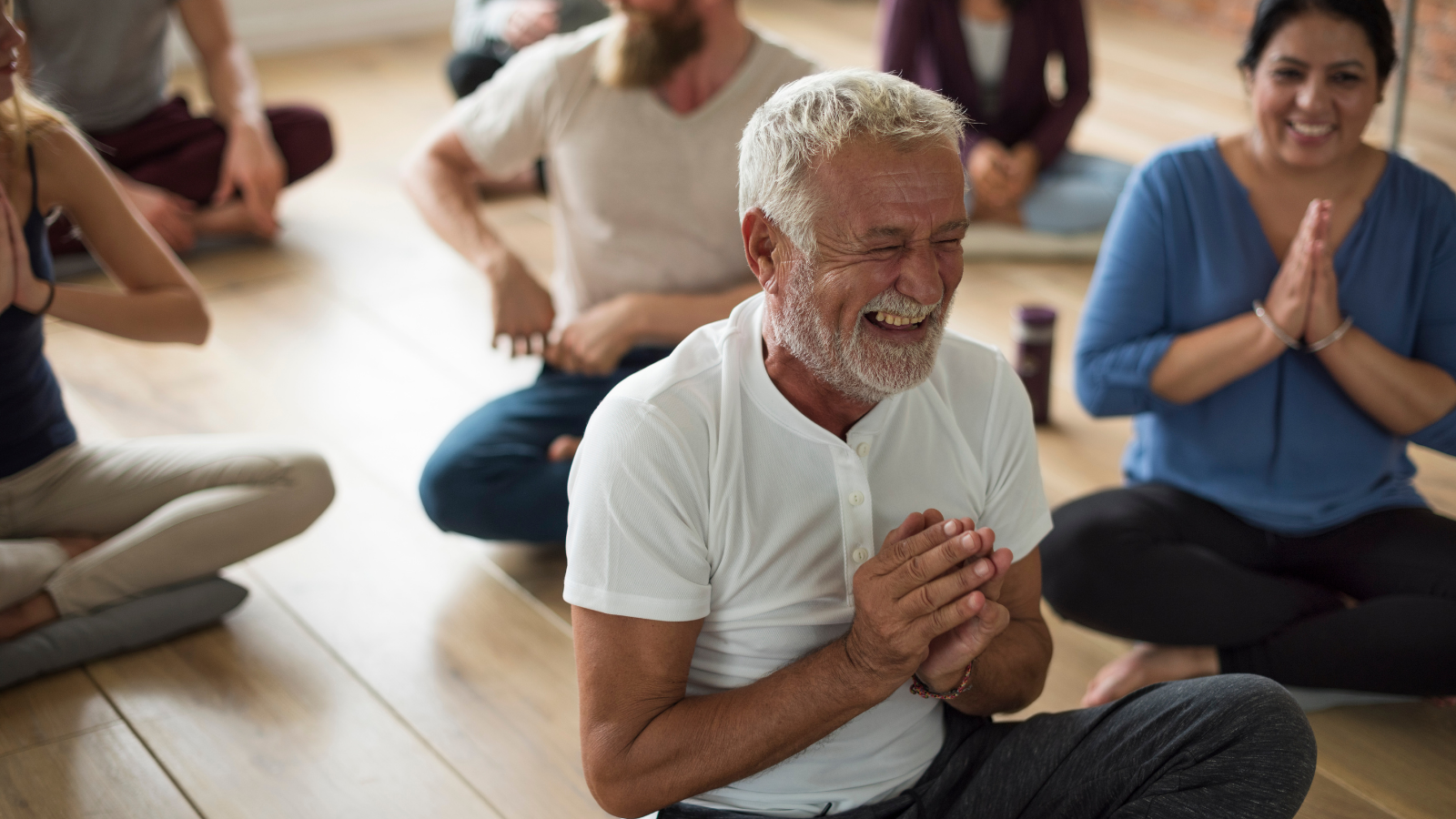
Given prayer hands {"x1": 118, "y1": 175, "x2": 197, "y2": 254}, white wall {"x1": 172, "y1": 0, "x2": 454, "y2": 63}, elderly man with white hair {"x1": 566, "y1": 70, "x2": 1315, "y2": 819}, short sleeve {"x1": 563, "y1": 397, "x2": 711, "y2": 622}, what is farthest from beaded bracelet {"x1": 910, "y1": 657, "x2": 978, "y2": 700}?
white wall {"x1": 172, "y1": 0, "x2": 454, "y2": 63}

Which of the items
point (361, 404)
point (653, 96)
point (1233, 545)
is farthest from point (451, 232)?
point (1233, 545)

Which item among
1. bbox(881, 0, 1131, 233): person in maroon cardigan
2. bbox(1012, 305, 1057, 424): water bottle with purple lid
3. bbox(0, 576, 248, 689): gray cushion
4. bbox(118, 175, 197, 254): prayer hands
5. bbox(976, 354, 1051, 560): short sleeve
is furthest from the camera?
bbox(881, 0, 1131, 233): person in maroon cardigan

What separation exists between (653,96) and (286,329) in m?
1.39

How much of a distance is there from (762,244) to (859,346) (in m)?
0.15

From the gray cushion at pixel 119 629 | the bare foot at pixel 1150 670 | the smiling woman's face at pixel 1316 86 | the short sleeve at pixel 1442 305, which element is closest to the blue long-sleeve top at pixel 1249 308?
the short sleeve at pixel 1442 305

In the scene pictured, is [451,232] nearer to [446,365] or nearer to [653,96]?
[653,96]

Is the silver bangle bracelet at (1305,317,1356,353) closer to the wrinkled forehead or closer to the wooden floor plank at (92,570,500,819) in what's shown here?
the wrinkled forehead

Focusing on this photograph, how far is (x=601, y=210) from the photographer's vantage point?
2.38 metres

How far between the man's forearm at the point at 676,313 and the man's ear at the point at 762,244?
87cm

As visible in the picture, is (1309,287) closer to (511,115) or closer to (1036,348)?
(1036,348)

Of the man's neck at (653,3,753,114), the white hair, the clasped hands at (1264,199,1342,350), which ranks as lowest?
the clasped hands at (1264,199,1342,350)

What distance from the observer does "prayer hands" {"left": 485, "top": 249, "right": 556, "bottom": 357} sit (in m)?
2.20

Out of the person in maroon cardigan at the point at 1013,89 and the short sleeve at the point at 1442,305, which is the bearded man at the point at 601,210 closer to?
the short sleeve at the point at 1442,305

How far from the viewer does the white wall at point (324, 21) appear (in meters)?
5.46
